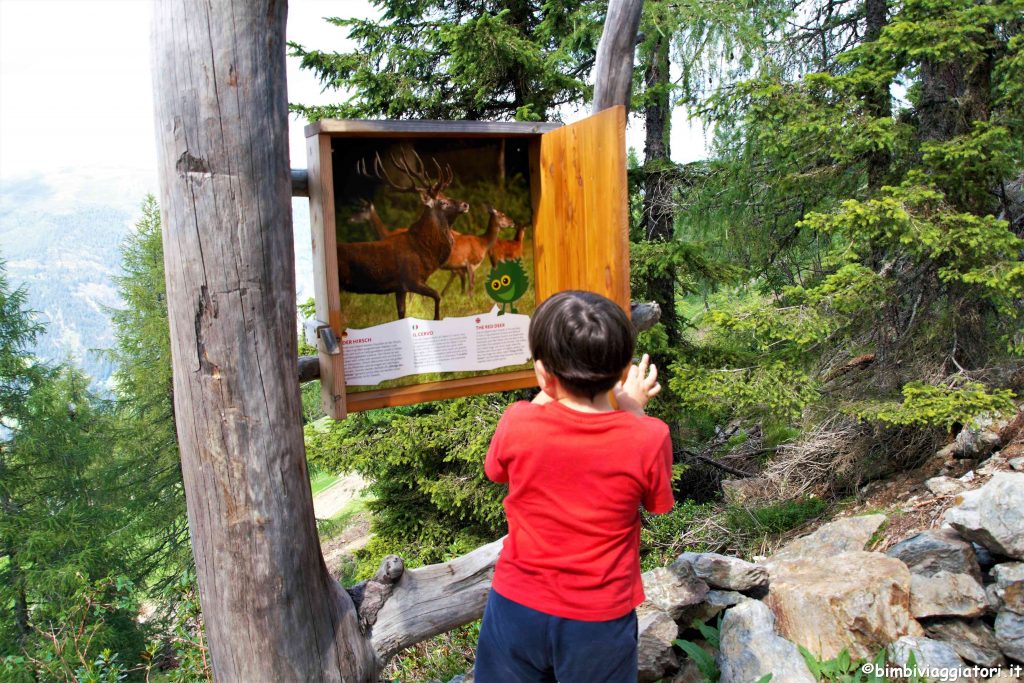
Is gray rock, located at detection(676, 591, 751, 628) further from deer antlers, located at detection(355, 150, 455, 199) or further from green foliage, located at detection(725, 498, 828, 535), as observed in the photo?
green foliage, located at detection(725, 498, 828, 535)

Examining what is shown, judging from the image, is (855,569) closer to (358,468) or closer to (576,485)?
(576,485)

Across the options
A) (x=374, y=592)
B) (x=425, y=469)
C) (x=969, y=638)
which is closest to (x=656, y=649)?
(x=374, y=592)

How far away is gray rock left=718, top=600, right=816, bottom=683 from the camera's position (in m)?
3.12

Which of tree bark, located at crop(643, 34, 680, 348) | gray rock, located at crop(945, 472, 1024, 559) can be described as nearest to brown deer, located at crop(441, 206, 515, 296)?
gray rock, located at crop(945, 472, 1024, 559)

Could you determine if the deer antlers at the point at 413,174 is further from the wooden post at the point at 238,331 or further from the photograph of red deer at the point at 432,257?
the wooden post at the point at 238,331

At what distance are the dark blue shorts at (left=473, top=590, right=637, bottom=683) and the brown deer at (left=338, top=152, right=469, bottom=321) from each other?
1278mm

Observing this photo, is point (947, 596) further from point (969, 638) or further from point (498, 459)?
point (498, 459)

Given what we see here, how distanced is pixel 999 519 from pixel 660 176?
17.3 feet

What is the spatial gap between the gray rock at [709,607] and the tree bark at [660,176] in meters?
4.28

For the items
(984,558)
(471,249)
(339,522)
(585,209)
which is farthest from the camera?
(339,522)

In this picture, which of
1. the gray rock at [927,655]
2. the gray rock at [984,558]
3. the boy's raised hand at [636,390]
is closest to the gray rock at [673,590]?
the gray rock at [927,655]

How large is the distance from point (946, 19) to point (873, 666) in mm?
5106

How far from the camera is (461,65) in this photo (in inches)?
289

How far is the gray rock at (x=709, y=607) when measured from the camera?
3.49 metres
